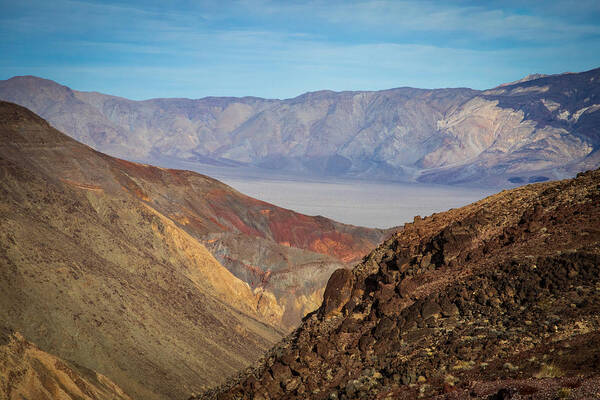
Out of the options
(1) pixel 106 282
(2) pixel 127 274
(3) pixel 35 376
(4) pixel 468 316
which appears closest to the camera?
(4) pixel 468 316

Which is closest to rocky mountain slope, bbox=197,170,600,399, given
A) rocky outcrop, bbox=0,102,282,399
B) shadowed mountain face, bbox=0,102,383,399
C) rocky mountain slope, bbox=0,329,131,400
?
rocky mountain slope, bbox=0,329,131,400

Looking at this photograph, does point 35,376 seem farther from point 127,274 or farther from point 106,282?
point 127,274

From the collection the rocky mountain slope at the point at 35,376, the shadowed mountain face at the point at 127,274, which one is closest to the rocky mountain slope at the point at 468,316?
the rocky mountain slope at the point at 35,376

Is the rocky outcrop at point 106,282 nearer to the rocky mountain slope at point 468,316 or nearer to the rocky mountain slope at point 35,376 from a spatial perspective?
the rocky mountain slope at point 35,376

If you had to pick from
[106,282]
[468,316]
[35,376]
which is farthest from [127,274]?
[468,316]

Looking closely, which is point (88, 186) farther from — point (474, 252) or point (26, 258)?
point (474, 252)

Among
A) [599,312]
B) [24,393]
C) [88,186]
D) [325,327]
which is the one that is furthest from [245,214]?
[599,312]
